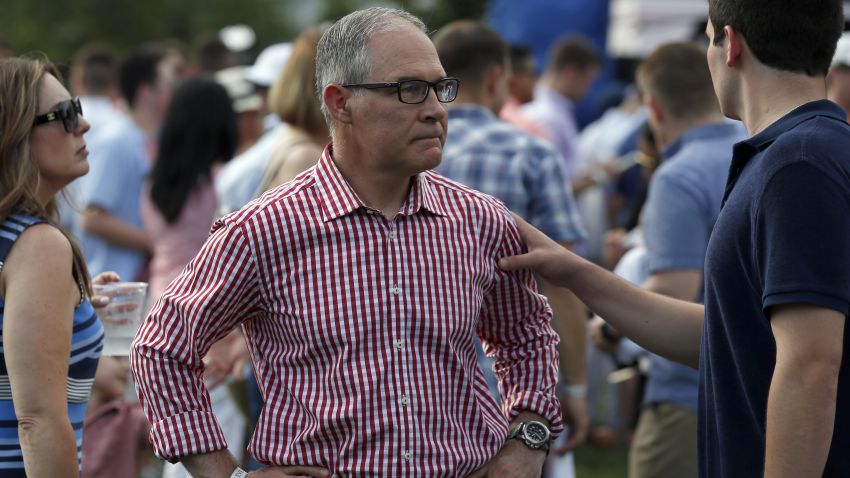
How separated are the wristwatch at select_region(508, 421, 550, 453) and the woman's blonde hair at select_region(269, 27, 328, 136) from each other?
2046 millimetres

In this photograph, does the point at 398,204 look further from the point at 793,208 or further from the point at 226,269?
the point at 793,208

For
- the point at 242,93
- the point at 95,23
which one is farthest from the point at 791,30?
the point at 95,23

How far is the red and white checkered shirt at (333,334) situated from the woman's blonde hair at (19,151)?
0.57m

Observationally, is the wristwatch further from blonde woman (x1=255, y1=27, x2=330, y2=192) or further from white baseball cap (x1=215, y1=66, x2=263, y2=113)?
white baseball cap (x1=215, y1=66, x2=263, y2=113)

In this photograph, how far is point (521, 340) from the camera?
9.47ft

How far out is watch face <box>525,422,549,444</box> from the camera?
9.11 ft

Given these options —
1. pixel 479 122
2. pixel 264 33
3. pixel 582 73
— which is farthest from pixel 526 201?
pixel 264 33

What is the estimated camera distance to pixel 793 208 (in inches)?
90.1

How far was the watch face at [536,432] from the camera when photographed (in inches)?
109

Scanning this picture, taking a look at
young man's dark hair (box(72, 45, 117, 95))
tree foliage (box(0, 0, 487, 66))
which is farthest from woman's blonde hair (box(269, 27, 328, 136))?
tree foliage (box(0, 0, 487, 66))

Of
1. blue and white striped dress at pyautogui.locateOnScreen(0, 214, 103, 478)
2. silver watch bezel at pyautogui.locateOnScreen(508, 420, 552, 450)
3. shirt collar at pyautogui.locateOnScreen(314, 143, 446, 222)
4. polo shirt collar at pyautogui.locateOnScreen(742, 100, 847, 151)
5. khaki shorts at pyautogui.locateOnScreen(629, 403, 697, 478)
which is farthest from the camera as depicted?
khaki shorts at pyautogui.locateOnScreen(629, 403, 697, 478)

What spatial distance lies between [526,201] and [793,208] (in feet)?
7.29

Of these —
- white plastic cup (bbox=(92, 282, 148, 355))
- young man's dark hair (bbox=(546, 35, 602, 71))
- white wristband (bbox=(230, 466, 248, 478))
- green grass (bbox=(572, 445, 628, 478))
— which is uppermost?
white plastic cup (bbox=(92, 282, 148, 355))

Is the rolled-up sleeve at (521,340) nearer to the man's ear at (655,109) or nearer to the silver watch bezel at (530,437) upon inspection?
the silver watch bezel at (530,437)
